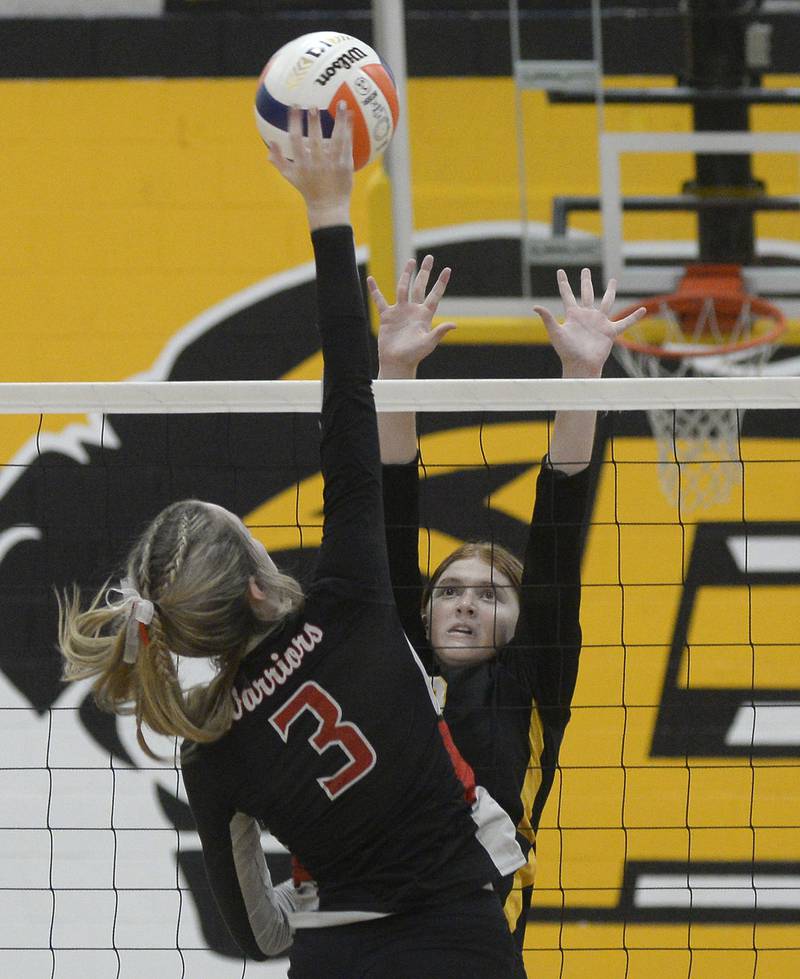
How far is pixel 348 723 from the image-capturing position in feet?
6.23

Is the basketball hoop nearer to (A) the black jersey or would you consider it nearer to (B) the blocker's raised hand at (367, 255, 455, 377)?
(B) the blocker's raised hand at (367, 255, 455, 377)

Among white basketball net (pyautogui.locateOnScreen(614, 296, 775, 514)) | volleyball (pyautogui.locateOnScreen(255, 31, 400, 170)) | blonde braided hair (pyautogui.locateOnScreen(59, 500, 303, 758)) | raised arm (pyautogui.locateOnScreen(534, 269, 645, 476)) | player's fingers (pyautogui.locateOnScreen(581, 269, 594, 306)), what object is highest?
volleyball (pyautogui.locateOnScreen(255, 31, 400, 170))

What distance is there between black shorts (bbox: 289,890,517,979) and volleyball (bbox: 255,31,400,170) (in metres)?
1.18

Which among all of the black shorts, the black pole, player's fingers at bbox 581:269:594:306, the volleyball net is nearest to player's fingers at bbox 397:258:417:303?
player's fingers at bbox 581:269:594:306

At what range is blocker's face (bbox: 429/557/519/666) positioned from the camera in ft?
8.35

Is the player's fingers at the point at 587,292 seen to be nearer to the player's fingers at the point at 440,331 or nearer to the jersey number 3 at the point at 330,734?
→ the player's fingers at the point at 440,331

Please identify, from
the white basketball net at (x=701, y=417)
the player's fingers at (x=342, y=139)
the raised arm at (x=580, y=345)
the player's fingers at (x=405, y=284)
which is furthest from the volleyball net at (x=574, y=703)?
the player's fingers at (x=342, y=139)

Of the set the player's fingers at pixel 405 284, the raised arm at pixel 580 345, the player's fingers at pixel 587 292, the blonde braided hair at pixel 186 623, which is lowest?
the blonde braided hair at pixel 186 623

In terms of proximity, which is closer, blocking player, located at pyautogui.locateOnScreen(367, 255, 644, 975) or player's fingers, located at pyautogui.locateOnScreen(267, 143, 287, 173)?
player's fingers, located at pyautogui.locateOnScreen(267, 143, 287, 173)

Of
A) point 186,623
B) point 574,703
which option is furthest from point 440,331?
point 574,703

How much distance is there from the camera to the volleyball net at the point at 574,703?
16.5 feet

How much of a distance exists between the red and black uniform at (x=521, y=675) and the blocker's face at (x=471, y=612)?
30 millimetres

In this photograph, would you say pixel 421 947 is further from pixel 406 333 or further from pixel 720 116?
pixel 720 116

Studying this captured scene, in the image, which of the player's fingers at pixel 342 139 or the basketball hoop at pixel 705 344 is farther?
the basketball hoop at pixel 705 344
